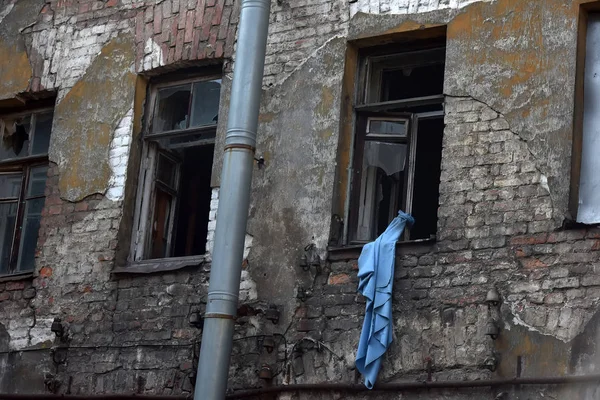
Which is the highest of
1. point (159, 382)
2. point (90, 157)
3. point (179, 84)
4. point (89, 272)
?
point (179, 84)

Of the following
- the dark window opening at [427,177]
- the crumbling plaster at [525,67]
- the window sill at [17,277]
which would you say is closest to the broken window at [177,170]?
the window sill at [17,277]

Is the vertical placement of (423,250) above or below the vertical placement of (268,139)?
below

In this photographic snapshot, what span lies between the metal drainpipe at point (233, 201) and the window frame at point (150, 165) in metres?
1.04

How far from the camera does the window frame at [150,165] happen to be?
10.3m

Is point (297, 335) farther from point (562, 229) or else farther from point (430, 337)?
point (562, 229)

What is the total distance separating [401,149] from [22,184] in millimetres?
3507

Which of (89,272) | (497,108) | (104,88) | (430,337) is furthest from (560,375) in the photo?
(104,88)

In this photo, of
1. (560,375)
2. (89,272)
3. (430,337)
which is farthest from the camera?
(89,272)

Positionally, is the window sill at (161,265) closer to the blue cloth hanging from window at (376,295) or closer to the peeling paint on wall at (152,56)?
the blue cloth hanging from window at (376,295)

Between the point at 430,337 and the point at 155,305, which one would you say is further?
the point at 155,305

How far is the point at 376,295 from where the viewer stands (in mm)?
8773

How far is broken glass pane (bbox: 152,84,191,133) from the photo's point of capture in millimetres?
10562

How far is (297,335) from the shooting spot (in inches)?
359

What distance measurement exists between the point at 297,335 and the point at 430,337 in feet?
3.34
